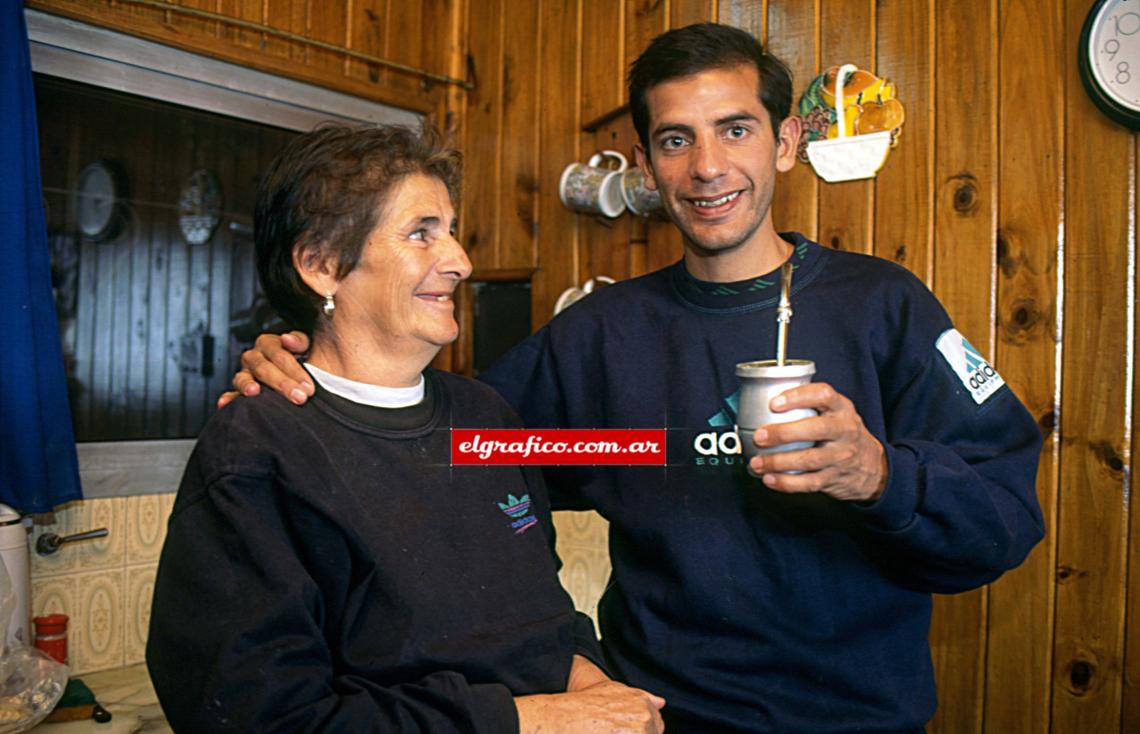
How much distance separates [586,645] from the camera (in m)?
1.30

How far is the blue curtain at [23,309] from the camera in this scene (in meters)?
2.00

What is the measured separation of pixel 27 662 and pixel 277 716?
1258mm

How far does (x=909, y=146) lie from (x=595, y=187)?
89 centimetres

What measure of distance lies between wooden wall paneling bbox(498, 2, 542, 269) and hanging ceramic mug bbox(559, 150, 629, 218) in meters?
0.33

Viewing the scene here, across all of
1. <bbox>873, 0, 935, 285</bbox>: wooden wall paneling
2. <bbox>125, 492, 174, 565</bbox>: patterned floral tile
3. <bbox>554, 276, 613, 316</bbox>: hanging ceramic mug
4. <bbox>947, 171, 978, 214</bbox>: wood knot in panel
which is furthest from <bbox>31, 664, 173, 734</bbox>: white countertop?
<bbox>947, 171, 978, 214</bbox>: wood knot in panel

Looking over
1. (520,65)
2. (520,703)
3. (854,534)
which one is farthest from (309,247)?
(520,65)

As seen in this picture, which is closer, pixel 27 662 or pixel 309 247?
pixel 309 247

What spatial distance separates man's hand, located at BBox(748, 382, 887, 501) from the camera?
91cm

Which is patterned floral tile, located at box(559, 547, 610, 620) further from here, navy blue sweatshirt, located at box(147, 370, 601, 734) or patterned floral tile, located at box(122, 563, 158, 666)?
navy blue sweatshirt, located at box(147, 370, 601, 734)

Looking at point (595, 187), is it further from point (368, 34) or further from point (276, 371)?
point (276, 371)

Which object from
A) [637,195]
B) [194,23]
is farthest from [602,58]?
[194,23]

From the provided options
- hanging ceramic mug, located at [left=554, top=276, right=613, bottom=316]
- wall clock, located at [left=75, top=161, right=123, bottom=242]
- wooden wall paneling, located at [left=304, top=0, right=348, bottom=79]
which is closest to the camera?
wall clock, located at [left=75, top=161, right=123, bottom=242]

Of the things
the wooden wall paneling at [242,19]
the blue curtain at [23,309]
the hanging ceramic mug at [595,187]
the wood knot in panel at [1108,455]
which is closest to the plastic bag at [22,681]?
the blue curtain at [23,309]

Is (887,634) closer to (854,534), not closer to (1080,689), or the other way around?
(854,534)
